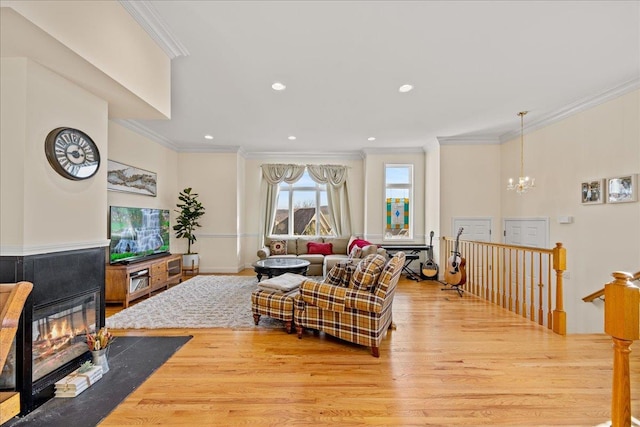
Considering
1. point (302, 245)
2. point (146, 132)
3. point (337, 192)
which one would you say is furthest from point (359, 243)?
point (146, 132)

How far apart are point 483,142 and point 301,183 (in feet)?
13.9

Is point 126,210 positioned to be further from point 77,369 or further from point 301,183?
point 301,183

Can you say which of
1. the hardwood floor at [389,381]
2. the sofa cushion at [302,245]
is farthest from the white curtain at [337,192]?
the hardwood floor at [389,381]

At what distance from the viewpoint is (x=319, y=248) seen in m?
6.79

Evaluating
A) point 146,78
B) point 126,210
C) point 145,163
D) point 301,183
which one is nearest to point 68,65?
point 146,78

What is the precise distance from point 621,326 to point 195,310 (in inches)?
165

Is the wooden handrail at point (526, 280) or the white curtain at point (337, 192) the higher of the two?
the white curtain at point (337, 192)

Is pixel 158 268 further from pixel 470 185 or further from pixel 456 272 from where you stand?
pixel 470 185

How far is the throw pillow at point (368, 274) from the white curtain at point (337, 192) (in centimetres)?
434

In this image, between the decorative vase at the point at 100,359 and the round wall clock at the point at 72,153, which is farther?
the decorative vase at the point at 100,359

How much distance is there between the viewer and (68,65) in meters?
2.06

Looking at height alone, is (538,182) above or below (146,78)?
below

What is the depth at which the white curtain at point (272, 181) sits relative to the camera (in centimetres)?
734

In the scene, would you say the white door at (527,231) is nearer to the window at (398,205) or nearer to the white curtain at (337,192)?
the window at (398,205)
